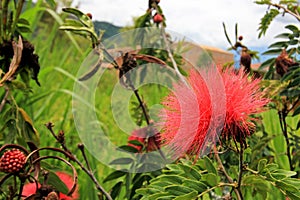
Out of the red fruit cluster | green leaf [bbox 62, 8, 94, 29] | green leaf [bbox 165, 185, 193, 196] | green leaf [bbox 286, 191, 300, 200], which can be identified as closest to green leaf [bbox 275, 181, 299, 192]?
green leaf [bbox 286, 191, 300, 200]

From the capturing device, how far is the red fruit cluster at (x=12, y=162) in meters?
0.64

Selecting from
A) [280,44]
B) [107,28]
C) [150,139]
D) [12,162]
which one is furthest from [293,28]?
[12,162]

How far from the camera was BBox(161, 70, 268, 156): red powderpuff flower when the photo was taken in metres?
0.55

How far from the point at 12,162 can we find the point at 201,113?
0.28 metres

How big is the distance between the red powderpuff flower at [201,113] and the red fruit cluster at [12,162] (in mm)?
212

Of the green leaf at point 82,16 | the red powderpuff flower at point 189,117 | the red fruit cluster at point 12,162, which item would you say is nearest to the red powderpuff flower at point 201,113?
the red powderpuff flower at point 189,117

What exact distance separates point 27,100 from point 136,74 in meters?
1.21

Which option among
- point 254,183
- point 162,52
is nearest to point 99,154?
point 162,52

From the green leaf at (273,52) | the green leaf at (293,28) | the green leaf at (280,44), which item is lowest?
the green leaf at (273,52)

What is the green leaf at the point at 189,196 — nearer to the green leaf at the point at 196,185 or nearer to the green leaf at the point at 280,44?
the green leaf at the point at 196,185

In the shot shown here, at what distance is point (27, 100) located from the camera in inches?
82.8

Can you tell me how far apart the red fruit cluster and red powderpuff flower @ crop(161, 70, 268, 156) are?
0.70 feet

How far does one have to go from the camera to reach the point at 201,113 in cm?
56

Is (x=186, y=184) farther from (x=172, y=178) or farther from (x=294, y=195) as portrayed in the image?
(x=294, y=195)
